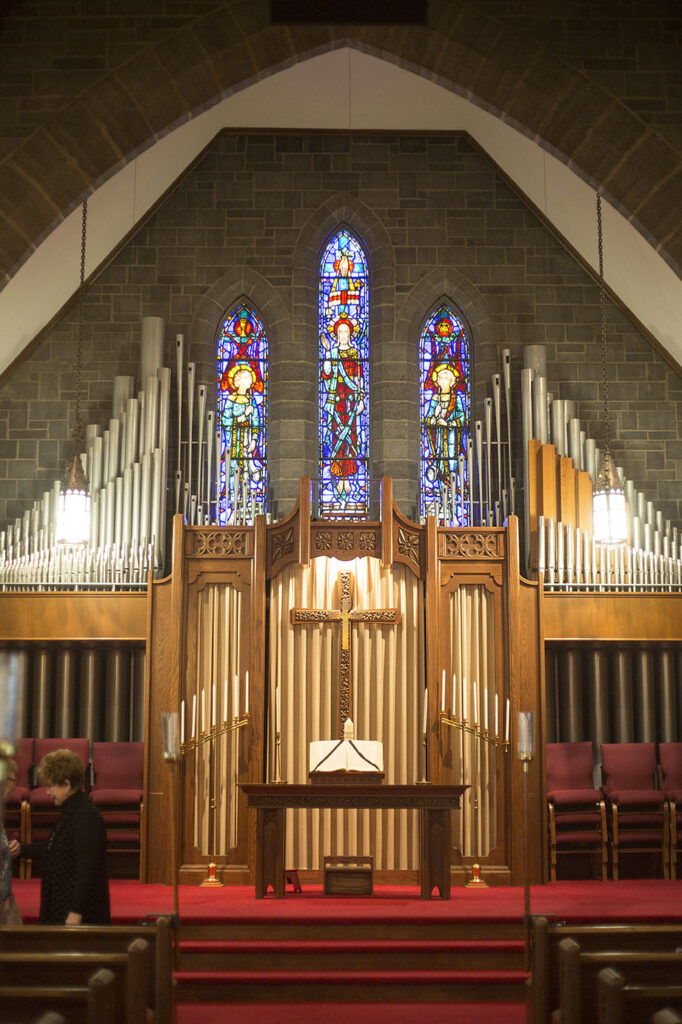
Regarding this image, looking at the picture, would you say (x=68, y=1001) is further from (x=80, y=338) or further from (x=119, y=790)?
(x=80, y=338)

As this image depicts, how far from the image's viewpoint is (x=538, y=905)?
794 cm

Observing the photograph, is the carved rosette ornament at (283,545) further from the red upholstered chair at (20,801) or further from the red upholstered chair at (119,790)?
the red upholstered chair at (20,801)

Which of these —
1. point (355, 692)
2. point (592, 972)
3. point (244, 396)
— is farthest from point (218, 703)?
point (592, 972)

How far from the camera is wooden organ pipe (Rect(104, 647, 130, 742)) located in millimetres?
10930

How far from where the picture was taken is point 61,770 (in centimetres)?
534

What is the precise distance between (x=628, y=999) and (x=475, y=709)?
5.68 metres

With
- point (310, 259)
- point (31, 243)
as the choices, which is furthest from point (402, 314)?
point (31, 243)

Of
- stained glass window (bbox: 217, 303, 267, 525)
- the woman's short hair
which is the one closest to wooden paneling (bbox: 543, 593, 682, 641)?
stained glass window (bbox: 217, 303, 267, 525)

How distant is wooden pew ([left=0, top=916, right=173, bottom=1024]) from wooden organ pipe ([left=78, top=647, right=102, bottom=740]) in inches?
251

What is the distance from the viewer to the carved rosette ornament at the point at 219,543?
9703 mm

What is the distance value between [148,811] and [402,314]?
5.54 metres

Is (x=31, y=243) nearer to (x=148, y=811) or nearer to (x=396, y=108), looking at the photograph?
(x=148, y=811)

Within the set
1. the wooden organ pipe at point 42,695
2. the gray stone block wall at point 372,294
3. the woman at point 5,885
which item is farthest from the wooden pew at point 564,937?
the gray stone block wall at point 372,294

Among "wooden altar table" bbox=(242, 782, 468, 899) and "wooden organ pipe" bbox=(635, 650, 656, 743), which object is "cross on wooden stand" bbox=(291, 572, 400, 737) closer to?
"wooden altar table" bbox=(242, 782, 468, 899)
